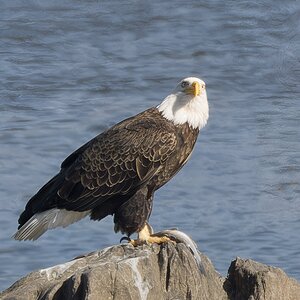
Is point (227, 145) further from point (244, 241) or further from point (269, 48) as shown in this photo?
point (269, 48)

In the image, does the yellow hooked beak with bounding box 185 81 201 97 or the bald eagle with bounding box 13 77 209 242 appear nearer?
the yellow hooked beak with bounding box 185 81 201 97

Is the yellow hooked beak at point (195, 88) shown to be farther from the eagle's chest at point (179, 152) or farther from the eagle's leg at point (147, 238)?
the eagle's leg at point (147, 238)

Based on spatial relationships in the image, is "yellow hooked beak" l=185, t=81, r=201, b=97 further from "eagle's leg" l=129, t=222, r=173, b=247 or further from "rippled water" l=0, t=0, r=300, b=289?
"rippled water" l=0, t=0, r=300, b=289

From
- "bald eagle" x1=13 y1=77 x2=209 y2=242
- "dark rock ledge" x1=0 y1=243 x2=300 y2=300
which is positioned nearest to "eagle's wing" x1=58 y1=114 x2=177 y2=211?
"bald eagle" x1=13 y1=77 x2=209 y2=242

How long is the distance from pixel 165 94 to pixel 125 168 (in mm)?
5441

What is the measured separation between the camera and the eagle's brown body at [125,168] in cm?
814

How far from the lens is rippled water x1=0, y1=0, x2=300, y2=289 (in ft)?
33.2

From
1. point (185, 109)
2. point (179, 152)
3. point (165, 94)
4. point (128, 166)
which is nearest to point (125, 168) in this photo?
point (128, 166)

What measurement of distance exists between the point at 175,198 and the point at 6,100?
3.17 m

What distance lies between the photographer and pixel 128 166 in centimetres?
823

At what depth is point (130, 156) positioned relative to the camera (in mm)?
8219

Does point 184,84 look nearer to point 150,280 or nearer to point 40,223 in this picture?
point 40,223

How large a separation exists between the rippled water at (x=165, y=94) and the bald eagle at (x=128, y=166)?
1.47m

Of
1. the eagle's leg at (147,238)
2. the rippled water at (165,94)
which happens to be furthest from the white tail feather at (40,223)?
the rippled water at (165,94)
